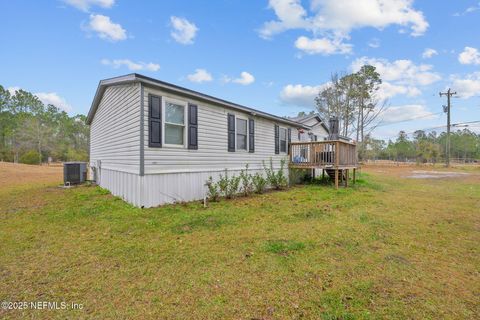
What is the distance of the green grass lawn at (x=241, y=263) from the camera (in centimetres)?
238

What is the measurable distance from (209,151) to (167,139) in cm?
157

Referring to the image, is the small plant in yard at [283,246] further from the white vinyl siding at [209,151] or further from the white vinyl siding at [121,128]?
the white vinyl siding at [121,128]

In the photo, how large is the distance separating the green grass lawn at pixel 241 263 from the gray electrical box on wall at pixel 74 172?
5.04m

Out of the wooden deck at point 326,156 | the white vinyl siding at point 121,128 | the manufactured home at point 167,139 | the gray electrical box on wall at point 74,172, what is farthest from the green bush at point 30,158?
the wooden deck at point 326,156

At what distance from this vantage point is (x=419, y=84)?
23031 mm

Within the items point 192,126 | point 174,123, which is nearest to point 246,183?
point 192,126

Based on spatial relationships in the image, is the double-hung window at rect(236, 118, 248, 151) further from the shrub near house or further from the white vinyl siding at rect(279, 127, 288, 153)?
the white vinyl siding at rect(279, 127, 288, 153)

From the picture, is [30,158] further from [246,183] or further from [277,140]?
[246,183]

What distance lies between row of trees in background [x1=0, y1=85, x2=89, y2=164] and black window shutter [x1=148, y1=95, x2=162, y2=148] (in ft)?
104

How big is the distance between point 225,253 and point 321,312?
1679 millimetres

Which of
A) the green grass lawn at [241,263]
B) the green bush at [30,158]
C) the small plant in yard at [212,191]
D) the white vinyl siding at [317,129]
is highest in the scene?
the white vinyl siding at [317,129]

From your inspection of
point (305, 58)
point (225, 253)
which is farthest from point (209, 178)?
point (305, 58)

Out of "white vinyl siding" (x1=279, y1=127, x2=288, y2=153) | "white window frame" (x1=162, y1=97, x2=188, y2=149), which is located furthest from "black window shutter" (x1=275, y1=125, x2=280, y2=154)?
"white window frame" (x1=162, y1=97, x2=188, y2=149)

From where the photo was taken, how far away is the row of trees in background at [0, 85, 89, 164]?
31906 millimetres
